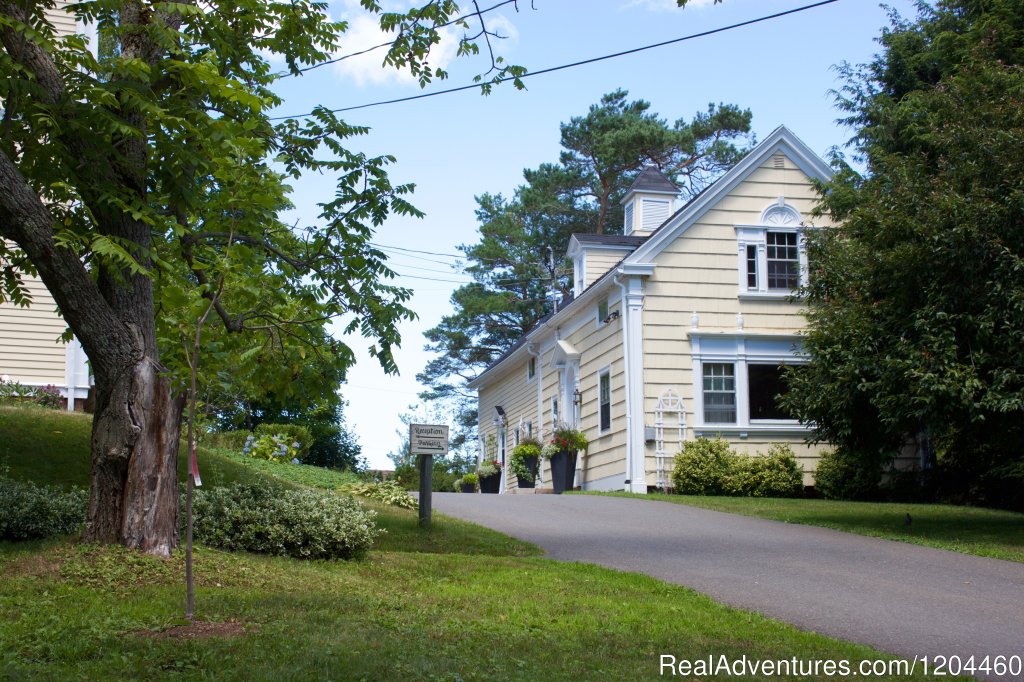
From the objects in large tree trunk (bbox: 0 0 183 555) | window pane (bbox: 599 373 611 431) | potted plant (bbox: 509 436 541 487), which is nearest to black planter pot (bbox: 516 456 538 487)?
potted plant (bbox: 509 436 541 487)

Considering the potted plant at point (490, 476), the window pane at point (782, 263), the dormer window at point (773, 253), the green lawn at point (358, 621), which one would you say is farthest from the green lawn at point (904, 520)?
the potted plant at point (490, 476)

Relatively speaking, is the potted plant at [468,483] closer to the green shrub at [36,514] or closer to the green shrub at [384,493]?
the green shrub at [384,493]

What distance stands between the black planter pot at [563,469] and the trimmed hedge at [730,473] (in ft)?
12.8

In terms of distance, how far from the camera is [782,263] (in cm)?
2166

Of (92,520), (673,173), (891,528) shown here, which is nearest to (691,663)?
(92,520)

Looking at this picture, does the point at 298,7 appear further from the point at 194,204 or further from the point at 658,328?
the point at 658,328

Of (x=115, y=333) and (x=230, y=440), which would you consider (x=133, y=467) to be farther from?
(x=230, y=440)

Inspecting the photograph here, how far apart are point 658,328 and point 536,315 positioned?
23130 millimetres

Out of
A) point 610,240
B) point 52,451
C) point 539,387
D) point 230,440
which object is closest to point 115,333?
point 52,451

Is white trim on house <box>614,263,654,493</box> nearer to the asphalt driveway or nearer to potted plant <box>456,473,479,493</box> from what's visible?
the asphalt driveway

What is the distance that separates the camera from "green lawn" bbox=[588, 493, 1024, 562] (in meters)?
12.3

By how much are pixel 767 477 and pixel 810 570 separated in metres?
9.92

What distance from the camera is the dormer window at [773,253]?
70.4ft

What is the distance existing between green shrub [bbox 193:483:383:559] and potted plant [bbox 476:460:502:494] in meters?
18.8
